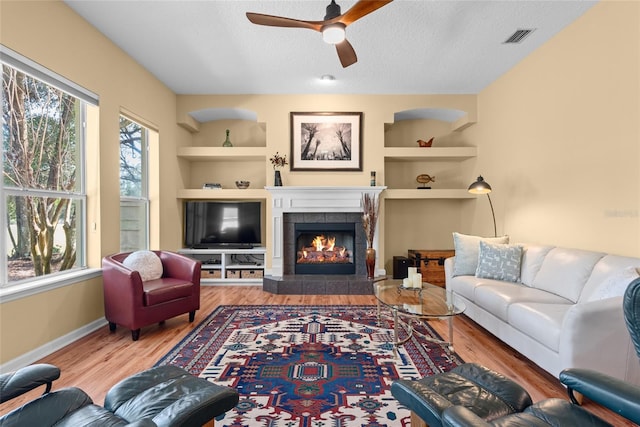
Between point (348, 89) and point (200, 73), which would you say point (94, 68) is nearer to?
point (200, 73)

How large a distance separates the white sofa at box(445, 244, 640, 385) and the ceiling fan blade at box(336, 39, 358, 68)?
101 inches

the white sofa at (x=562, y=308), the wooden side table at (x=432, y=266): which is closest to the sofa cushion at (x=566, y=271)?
the white sofa at (x=562, y=308)

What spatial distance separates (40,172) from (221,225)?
8.84 ft

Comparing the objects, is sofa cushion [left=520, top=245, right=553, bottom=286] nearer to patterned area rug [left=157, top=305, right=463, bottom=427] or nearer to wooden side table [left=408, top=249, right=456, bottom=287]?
patterned area rug [left=157, top=305, right=463, bottom=427]

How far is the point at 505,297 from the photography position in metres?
2.78

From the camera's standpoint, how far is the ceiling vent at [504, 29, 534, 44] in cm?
334

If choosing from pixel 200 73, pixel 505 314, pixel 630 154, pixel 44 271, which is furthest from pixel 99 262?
pixel 630 154

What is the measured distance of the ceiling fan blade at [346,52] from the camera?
2.91 meters

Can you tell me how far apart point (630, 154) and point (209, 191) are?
507 centimetres

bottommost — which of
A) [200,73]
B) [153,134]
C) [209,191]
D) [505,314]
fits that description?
[505,314]

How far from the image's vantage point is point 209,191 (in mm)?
5242

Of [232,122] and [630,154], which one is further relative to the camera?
[232,122]

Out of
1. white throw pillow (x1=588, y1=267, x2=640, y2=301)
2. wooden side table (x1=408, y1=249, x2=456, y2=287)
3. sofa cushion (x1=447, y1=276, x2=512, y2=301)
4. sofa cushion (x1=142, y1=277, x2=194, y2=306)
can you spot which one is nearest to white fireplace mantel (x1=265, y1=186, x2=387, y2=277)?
wooden side table (x1=408, y1=249, x2=456, y2=287)

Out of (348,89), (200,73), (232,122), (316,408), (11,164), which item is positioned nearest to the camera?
(316,408)
